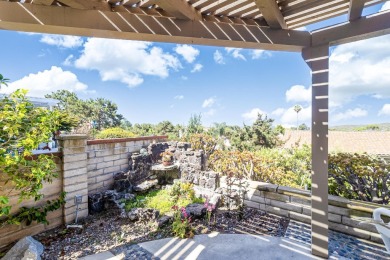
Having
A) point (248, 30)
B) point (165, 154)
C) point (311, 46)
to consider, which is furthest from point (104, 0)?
point (165, 154)

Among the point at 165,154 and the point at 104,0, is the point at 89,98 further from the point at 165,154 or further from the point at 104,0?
the point at 104,0

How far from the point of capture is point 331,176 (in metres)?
3.39

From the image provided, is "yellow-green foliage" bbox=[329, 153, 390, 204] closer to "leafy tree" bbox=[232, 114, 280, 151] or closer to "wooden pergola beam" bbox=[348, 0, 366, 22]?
"wooden pergola beam" bbox=[348, 0, 366, 22]

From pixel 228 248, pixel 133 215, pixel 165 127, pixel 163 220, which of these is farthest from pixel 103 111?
pixel 228 248

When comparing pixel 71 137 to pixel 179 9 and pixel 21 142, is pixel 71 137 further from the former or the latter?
pixel 179 9

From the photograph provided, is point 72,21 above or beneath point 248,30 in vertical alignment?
beneath

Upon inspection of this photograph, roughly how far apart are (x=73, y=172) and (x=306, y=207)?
3797 mm

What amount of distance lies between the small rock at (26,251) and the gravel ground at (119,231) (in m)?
0.22

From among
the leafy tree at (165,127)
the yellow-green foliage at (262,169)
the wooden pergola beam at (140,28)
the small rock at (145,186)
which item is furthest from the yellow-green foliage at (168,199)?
the leafy tree at (165,127)

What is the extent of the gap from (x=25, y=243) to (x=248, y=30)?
3.50 meters

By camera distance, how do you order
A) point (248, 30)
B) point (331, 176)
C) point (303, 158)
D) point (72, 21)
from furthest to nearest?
point (303, 158) < point (331, 176) < point (248, 30) < point (72, 21)

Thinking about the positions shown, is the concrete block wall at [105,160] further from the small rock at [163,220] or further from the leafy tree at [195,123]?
the leafy tree at [195,123]

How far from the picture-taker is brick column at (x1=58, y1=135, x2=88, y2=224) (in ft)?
11.0

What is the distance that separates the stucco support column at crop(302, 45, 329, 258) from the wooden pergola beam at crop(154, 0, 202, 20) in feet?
4.53
